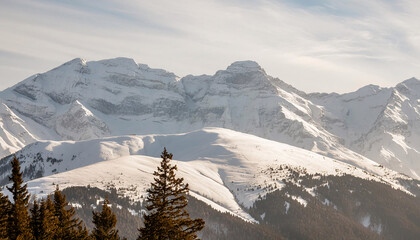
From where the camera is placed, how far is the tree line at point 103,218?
46.0 meters

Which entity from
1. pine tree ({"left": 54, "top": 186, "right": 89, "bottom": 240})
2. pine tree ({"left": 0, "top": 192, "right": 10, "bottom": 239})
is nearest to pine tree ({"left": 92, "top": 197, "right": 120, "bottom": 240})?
pine tree ({"left": 54, "top": 186, "right": 89, "bottom": 240})

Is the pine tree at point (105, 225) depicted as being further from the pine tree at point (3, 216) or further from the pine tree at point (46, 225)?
the pine tree at point (3, 216)

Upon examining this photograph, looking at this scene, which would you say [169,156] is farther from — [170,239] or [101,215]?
[101,215]

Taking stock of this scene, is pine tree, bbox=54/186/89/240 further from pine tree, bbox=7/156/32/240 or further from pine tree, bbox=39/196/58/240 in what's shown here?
pine tree, bbox=7/156/32/240

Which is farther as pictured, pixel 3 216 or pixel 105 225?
pixel 105 225

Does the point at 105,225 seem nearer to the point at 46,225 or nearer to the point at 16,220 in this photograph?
the point at 46,225

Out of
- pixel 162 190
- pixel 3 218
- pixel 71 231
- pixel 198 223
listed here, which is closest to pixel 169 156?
pixel 162 190

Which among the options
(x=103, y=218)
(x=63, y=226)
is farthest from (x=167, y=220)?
(x=63, y=226)

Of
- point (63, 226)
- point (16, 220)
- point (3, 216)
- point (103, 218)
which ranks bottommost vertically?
point (63, 226)

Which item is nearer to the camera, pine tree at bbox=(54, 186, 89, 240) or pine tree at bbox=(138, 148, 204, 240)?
pine tree at bbox=(138, 148, 204, 240)

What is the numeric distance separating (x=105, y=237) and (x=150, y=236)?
16.0 meters

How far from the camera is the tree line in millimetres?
45969

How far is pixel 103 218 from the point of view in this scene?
62594 mm

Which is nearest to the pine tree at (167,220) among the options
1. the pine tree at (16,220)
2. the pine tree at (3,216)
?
the pine tree at (3,216)
